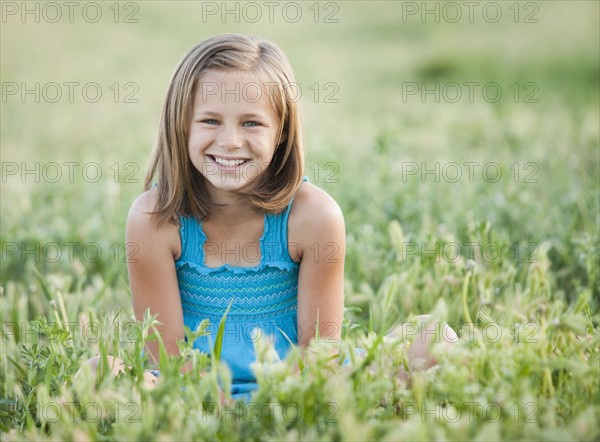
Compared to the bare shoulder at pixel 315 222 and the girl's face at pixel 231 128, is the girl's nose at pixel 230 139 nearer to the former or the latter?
the girl's face at pixel 231 128

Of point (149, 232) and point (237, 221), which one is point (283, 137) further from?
point (149, 232)

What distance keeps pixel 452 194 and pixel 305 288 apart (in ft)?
6.47

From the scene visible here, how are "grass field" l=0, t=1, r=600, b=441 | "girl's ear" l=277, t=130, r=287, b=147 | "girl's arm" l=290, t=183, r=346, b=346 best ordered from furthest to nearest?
1. "girl's ear" l=277, t=130, r=287, b=147
2. "girl's arm" l=290, t=183, r=346, b=346
3. "grass field" l=0, t=1, r=600, b=441

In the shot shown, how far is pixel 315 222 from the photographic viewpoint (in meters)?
2.58

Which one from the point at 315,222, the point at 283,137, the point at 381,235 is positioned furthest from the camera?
the point at 381,235

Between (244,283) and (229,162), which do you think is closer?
(229,162)

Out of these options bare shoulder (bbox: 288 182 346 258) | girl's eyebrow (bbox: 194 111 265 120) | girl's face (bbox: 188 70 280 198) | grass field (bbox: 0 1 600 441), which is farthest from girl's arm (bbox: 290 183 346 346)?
girl's eyebrow (bbox: 194 111 265 120)

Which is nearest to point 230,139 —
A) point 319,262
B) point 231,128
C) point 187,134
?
point 231,128

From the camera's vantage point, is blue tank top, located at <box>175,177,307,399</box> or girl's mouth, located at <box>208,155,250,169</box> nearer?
girl's mouth, located at <box>208,155,250,169</box>

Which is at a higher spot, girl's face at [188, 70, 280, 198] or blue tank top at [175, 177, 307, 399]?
girl's face at [188, 70, 280, 198]

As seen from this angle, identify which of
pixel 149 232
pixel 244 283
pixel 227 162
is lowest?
pixel 244 283

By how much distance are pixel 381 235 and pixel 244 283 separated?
1.30 m

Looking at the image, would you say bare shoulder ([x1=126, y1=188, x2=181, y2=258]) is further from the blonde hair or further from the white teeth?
the white teeth

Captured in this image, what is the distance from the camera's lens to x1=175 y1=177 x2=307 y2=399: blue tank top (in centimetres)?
262
